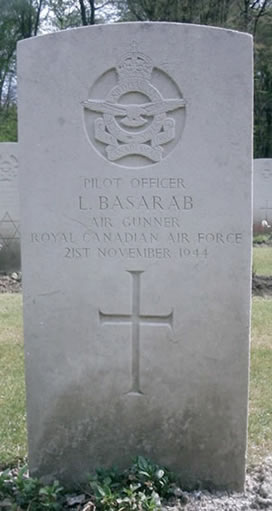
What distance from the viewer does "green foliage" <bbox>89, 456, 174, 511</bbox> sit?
262 cm

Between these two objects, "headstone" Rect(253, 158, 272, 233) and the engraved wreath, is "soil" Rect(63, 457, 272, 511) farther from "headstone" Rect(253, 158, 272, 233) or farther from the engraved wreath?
"headstone" Rect(253, 158, 272, 233)

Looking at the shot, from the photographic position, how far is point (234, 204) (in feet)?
9.42

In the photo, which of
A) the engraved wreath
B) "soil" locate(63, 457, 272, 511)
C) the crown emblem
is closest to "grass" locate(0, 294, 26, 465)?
"soil" locate(63, 457, 272, 511)

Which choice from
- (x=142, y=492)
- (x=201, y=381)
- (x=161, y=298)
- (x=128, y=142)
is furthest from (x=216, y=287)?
(x=142, y=492)

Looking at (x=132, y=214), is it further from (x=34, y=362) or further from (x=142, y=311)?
(x=34, y=362)

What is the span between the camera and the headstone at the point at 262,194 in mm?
14438

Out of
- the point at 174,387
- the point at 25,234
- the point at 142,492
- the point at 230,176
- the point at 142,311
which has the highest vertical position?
the point at 230,176

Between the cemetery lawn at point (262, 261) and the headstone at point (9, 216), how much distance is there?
4.24 meters

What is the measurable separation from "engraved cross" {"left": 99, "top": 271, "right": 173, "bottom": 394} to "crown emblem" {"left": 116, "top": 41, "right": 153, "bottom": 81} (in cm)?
101

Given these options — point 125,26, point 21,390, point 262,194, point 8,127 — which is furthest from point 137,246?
point 8,127

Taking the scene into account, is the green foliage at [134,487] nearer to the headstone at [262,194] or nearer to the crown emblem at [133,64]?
the crown emblem at [133,64]

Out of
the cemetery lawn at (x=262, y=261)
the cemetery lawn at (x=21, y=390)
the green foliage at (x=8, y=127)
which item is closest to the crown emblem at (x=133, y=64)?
the cemetery lawn at (x=21, y=390)

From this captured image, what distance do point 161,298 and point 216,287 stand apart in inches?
11.5

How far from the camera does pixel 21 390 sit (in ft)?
14.5
